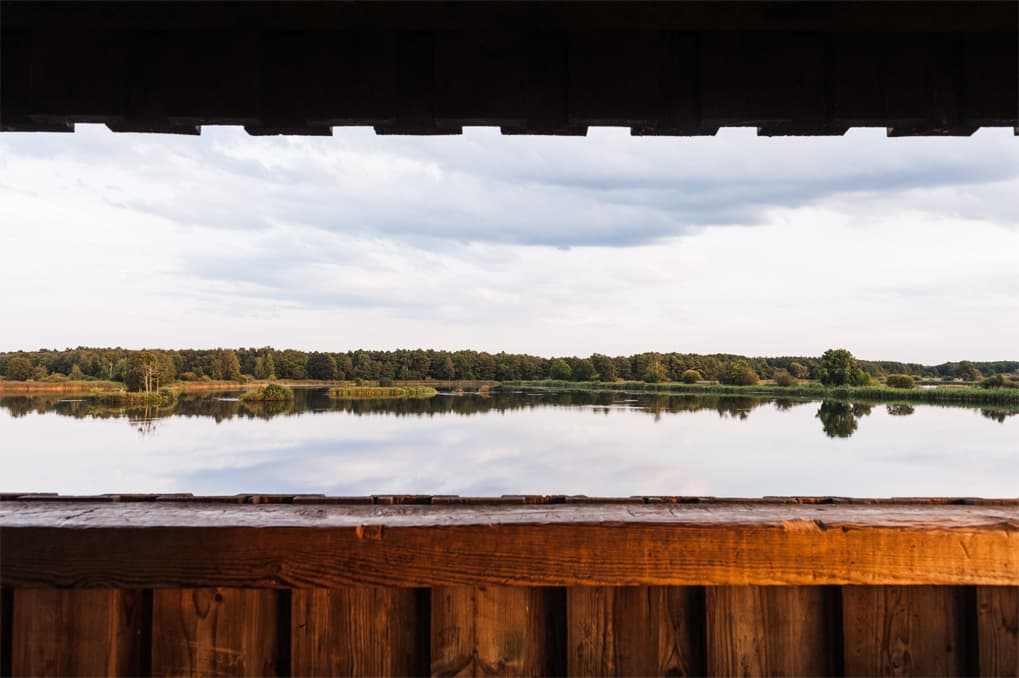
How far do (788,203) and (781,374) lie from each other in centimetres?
4488

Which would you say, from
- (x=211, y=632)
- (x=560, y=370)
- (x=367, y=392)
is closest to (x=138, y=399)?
(x=367, y=392)

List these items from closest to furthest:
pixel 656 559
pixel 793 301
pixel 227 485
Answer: pixel 656 559
pixel 227 485
pixel 793 301

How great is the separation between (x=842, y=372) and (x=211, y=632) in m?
33.0

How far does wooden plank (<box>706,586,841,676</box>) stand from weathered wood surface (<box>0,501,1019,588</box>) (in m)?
0.11

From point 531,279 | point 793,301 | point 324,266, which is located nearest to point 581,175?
point 531,279

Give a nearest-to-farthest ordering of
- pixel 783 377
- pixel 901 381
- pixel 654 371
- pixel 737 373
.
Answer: pixel 901 381 < pixel 783 377 < pixel 737 373 < pixel 654 371

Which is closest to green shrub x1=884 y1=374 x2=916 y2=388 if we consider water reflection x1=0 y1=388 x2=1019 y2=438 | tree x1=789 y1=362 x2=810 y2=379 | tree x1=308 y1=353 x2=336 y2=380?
water reflection x1=0 y1=388 x2=1019 y2=438

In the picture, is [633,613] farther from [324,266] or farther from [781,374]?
[324,266]

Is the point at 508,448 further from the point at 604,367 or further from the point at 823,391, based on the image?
the point at 823,391

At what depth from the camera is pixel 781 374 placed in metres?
29.2

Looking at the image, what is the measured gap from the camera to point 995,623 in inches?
53.9

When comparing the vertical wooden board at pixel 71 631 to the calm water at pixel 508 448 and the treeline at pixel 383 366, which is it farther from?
the calm water at pixel 508 448

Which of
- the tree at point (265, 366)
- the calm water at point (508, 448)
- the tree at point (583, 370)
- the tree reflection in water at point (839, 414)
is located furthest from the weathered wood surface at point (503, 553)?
the calm water at point (508, 448)

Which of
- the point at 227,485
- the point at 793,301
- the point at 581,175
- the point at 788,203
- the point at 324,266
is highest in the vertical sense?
the point at 581,175
